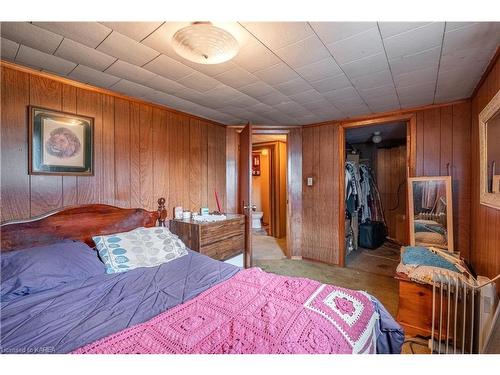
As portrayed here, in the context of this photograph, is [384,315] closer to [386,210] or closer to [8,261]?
[8,261]

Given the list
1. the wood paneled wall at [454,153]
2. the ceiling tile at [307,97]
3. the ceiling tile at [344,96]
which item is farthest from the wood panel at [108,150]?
the wood paneled wall at [454,153]

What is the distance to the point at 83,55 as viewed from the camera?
1.65 metres

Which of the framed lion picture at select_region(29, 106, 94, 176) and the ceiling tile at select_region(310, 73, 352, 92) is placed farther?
the ceiling tile at select_region(310, 73, 352, 92)

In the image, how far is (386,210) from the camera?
4.89m

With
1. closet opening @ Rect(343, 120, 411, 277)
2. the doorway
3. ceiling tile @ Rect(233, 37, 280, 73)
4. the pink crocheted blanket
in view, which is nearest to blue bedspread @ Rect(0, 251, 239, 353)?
the pink crocheted blanket

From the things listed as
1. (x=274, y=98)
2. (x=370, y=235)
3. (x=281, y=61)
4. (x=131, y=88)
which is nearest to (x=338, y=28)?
(x=281, y=61)

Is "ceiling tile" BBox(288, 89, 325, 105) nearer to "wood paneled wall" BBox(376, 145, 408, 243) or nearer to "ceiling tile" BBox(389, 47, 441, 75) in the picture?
"ceiling tile" BBox(389, 47, 441, 75)

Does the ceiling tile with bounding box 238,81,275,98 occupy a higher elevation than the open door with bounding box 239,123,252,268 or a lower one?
higher

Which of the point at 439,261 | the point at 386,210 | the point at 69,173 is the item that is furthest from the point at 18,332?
the point at 386,210

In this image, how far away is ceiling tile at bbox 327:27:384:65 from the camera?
4.68ft

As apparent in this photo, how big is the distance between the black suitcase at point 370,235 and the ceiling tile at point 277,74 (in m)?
3.34

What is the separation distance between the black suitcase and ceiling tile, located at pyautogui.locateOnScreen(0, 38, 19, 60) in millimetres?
4915

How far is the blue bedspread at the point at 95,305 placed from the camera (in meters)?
0.94
